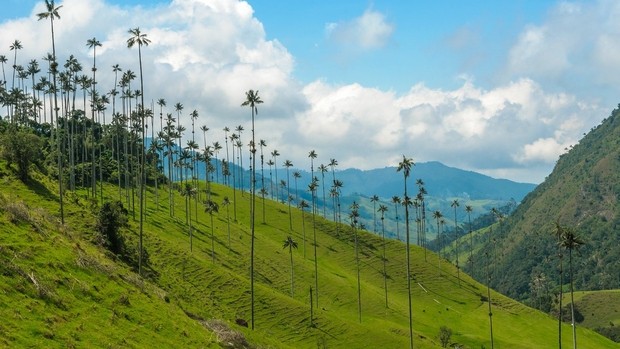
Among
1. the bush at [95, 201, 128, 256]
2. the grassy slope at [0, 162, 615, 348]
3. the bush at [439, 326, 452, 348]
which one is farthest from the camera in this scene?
the bush at [439, 326, 452, 348]

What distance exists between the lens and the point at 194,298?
338ft

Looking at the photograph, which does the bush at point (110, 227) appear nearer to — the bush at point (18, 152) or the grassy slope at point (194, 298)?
the grassy slope at point (194, 298)

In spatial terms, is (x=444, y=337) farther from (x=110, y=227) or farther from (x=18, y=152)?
(x=18, y=152)

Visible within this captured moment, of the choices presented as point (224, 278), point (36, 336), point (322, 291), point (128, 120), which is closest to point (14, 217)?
point (36, 336)

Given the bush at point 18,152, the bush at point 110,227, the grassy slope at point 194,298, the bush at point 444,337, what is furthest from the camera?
the bush at point 444,337

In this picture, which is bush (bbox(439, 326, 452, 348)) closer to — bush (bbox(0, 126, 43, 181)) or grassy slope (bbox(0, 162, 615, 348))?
grassy slope (bbox(0, 162, 615, 348))

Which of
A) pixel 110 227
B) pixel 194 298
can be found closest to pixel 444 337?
pixel 194 298

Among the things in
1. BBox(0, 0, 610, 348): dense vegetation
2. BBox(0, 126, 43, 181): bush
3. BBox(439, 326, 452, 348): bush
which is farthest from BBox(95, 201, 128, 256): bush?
BBox(439, 326, 452, 348): bush

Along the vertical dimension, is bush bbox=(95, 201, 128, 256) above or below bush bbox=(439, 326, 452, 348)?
above

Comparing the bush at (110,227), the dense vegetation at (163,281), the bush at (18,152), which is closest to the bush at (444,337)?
the dense vegetation at (163,281)

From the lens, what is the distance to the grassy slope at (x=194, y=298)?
46.4 m

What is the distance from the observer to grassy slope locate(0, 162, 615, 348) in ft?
152

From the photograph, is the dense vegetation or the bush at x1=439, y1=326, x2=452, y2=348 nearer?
the dense vegetation

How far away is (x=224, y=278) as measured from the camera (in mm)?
121875
